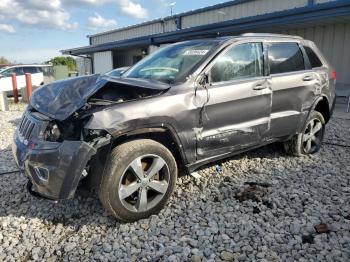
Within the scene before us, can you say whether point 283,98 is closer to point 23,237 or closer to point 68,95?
point 68,95

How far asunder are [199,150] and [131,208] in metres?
0.93

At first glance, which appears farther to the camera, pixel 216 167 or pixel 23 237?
pixel 216 167

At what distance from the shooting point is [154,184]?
3.11 meters

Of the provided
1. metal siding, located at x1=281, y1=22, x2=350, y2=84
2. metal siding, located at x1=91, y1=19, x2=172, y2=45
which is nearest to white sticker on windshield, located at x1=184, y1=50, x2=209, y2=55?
metal siding, located at x1=281, y1=22, x2=350, y2=84

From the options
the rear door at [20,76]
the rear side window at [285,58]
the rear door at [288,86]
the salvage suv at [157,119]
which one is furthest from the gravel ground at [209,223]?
the rear door at [20,76]

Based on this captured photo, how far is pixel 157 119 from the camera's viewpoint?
3.01 meters

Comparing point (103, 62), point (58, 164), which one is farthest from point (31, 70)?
point (58, 164)

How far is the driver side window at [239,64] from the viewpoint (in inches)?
139

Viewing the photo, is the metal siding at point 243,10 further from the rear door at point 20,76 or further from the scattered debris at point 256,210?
the scattered debris at point 256,210

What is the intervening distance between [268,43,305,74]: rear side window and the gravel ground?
137 cm

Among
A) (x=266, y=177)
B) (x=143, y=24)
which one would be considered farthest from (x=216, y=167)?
(x=143, y=24)

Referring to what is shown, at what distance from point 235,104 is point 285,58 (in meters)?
1.25

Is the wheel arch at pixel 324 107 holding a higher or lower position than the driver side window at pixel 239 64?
lower

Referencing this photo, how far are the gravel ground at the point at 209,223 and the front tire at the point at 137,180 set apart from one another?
6.0 inches
